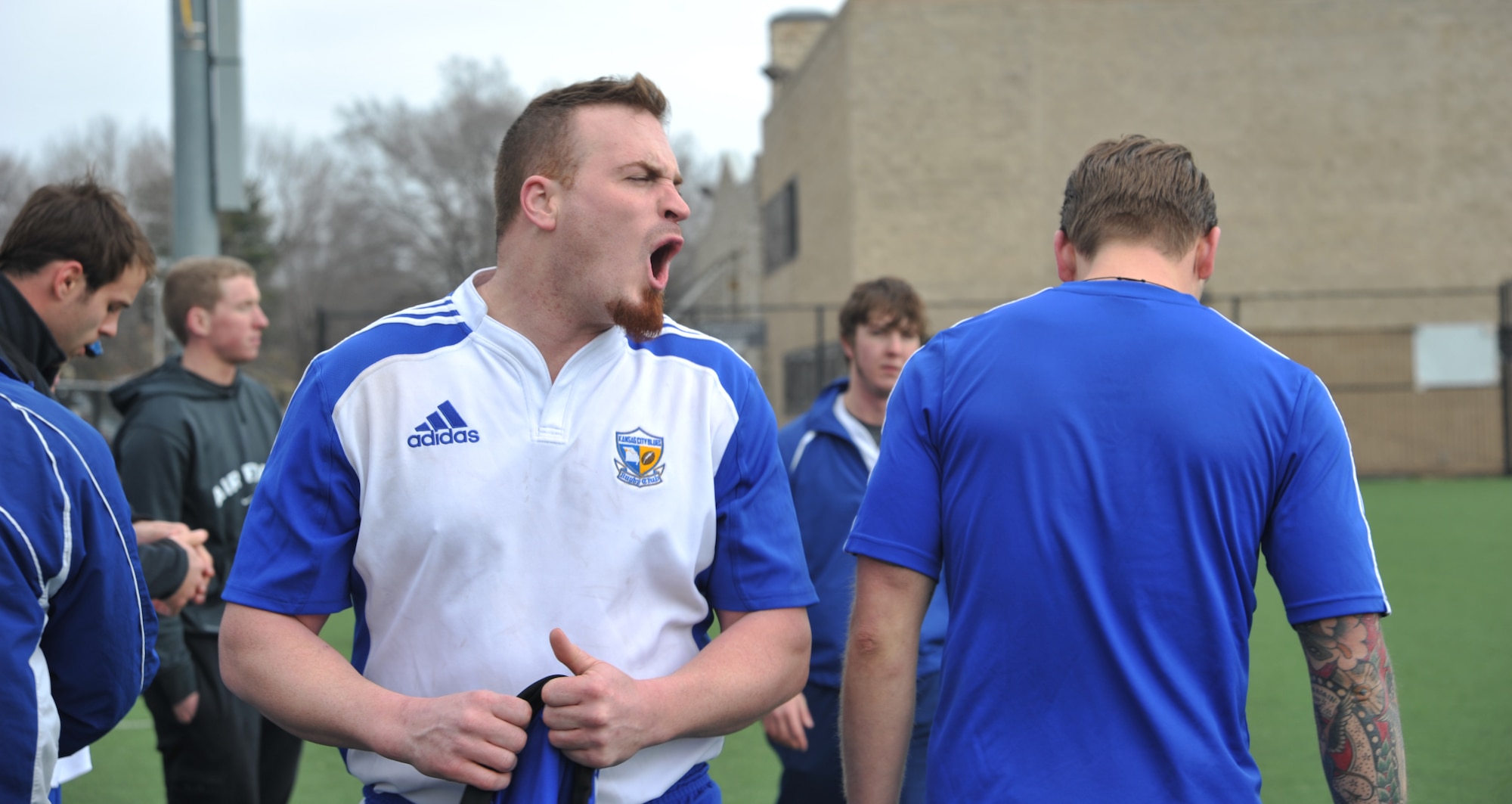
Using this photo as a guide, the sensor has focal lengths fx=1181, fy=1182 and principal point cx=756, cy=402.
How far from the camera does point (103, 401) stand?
56.9 ft

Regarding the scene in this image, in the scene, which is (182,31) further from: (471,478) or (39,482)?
(471,478)

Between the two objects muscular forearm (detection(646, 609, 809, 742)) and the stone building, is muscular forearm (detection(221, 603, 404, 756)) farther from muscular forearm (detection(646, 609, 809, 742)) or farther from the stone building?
the stone building

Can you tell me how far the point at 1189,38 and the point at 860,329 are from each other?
22.2 metres

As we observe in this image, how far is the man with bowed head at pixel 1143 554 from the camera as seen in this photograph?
78.2 inches

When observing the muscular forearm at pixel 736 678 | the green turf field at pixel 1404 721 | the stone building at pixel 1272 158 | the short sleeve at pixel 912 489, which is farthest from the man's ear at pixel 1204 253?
the stone building at pixel 1272 158

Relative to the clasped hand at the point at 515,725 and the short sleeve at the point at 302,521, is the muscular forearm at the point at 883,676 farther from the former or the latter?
the short sleeve at the point at 302,521

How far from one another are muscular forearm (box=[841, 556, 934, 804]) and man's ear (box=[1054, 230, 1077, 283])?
0.65 metres

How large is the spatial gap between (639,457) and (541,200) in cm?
53

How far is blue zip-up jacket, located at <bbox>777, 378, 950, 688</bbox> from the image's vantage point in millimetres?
4016

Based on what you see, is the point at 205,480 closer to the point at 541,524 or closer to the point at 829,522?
the point at 829,522

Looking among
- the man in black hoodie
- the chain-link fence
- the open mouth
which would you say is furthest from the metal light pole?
the chain-link fence

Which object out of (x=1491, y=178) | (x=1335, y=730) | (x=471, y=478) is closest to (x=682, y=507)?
(x=471, y=478)

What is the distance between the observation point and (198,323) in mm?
4570

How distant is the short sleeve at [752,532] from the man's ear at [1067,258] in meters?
0.64
